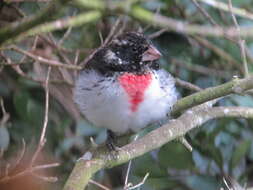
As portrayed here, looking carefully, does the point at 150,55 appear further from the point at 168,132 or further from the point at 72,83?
the point at 72,83

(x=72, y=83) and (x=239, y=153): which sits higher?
(x=72, y=83)

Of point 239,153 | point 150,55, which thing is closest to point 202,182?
point 239,153

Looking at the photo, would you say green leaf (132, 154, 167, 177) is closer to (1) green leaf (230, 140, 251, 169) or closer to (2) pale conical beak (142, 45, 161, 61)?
(1) green leaf (230, 140, 251, 169)

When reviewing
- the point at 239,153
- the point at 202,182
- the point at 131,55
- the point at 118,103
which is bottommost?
the point at 202,182

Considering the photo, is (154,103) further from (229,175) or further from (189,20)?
(189,20)

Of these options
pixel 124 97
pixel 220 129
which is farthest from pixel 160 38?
pixel 124 97

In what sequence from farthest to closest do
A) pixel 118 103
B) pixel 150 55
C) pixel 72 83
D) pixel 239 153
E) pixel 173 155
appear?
pixel 72 83
pixel 239 153
pixel 173 155
pixel 150 55
pixel 118 103
